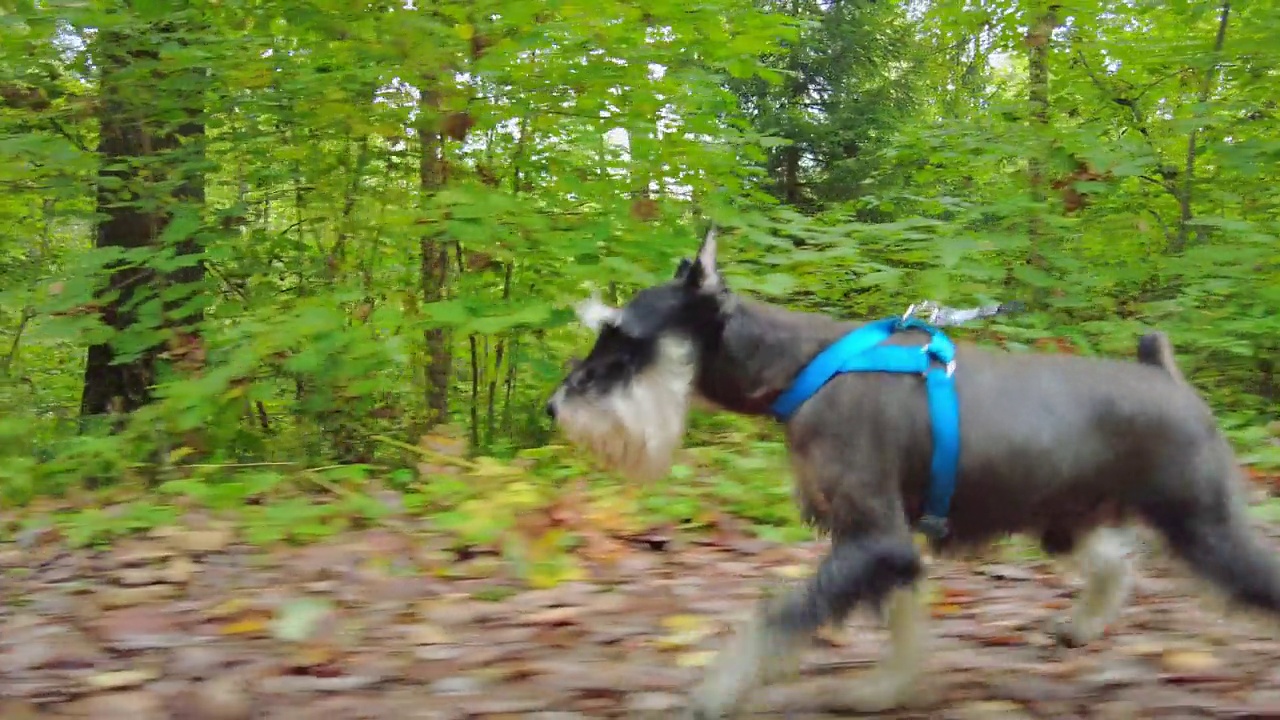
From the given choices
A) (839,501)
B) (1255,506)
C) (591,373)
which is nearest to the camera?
(839,501)

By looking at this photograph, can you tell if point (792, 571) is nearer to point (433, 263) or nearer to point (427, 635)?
point (427, 635)

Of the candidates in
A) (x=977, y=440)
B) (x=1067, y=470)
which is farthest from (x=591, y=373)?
(x=1067, y=470)

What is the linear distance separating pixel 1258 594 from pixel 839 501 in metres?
1.47

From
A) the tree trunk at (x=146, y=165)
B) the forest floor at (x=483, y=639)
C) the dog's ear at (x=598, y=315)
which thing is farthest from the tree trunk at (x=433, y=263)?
the dog's ear at (x=598, y=315)

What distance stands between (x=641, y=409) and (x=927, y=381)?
1014 millimetres

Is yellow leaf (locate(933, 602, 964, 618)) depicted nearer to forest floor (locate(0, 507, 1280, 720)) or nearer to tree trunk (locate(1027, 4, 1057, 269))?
forest floor (locate(0, 507, 1280, 720))

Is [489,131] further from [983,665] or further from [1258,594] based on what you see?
[1258,594]

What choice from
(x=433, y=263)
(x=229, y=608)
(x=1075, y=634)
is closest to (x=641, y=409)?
(x=1075, y=634)

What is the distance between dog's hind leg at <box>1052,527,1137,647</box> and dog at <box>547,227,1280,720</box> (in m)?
0.22

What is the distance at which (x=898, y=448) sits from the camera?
9.89 feet

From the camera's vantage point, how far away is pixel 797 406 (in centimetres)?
320

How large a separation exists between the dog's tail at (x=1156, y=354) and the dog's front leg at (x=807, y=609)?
4.15ft

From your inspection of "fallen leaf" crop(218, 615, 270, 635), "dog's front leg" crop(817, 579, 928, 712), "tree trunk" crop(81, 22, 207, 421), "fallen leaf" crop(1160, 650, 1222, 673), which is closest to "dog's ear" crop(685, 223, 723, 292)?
"dog's front leg" crop(817, 579, 928, 712)

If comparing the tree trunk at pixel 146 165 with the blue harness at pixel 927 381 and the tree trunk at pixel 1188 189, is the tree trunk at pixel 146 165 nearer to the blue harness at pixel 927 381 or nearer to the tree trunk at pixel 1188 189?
the blue harness at pixel 927 381
